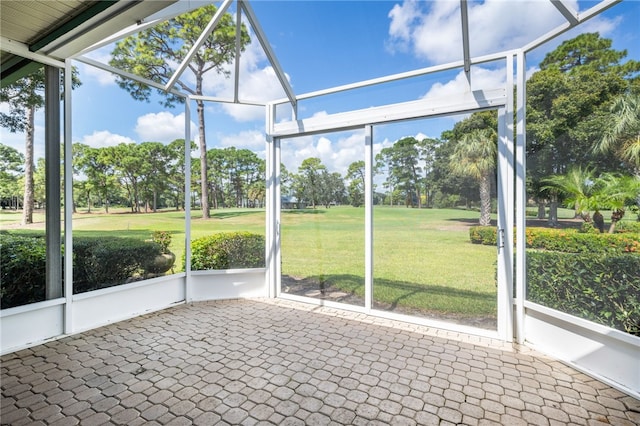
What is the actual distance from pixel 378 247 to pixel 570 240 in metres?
1.96

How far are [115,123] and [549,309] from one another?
529cm

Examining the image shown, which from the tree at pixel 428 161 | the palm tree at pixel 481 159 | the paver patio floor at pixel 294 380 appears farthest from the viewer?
the tree at pixel 428 161

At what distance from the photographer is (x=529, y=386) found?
2371 mm

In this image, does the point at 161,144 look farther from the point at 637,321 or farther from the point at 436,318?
the point at 637,321

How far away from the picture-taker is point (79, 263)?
11.4ft

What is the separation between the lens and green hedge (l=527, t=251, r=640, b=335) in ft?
7.77

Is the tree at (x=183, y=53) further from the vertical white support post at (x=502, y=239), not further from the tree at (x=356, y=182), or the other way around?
the vertical white support post at (x=502, y=239)

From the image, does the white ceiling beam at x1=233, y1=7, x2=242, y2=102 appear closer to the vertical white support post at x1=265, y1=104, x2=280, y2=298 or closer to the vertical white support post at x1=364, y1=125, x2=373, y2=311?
the vertical white support post at x1=265, y1=104, x2=280, y2=298

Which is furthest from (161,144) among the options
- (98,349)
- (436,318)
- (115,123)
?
(436,318)

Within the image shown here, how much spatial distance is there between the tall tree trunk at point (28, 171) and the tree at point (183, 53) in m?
1.22

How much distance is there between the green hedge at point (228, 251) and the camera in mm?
4633

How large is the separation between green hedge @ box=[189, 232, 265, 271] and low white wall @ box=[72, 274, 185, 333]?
378 mm

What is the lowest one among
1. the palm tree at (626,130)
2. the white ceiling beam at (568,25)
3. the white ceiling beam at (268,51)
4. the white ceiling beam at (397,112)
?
the palm tree at (626,130)

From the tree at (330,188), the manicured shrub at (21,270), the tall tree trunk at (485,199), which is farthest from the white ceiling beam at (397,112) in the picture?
the manicured shrub at (21,270)
